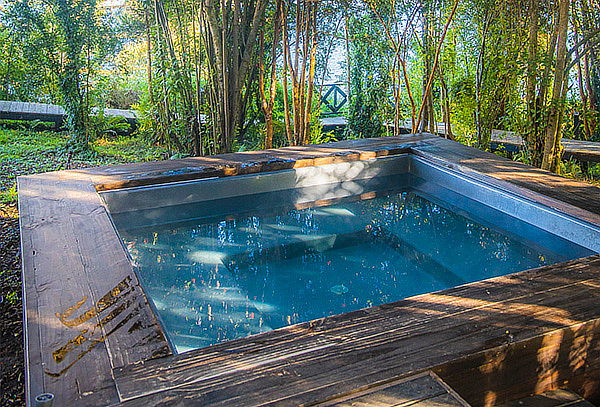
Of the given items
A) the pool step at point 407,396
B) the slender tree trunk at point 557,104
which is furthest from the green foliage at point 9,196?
the slender tree trunk at point 557,104

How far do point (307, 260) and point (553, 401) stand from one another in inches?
54.4

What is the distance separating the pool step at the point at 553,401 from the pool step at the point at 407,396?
0.33 m

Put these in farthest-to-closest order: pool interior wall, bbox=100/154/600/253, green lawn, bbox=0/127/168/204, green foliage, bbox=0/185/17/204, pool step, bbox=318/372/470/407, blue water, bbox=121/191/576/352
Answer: green lawn, bbox=0/127/168/204 < green foliage, bbox=0/185/17/204 < pool interior wall, bbox=100/154/600/253 < blue water, bbox=121/191/576/352 < pool step, bbox=318/372/470/407

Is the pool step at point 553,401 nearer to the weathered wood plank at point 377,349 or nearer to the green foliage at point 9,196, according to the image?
the weathered wood plank at point 377,349

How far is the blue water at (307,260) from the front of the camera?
2243 millimetres

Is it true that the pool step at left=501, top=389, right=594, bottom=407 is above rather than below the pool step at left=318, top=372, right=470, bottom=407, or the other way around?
below

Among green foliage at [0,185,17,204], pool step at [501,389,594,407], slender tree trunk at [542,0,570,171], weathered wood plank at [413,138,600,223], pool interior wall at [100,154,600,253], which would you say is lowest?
pool step at [501,389,594,407]

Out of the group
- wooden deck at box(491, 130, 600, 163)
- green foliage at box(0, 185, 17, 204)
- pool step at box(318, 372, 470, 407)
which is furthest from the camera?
wooden deck at box(491, 130, 600, 163)

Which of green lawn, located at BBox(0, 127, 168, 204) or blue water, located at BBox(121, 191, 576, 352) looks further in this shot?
green lawn, located at BBox(0, 127, 168, 204)

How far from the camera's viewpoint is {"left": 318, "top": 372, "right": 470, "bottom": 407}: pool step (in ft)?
4.20

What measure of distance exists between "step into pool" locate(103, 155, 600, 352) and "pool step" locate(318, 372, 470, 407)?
2.40ft

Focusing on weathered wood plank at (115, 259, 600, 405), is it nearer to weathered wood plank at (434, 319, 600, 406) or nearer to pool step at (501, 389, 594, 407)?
weathered wood plank at (434, 319, 600, 406)

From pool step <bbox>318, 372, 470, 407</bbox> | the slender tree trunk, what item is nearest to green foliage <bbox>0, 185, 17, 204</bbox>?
pool step <bbox>318, 372, 470, 407</bbox>

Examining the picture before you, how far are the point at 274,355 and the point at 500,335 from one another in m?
0.63
